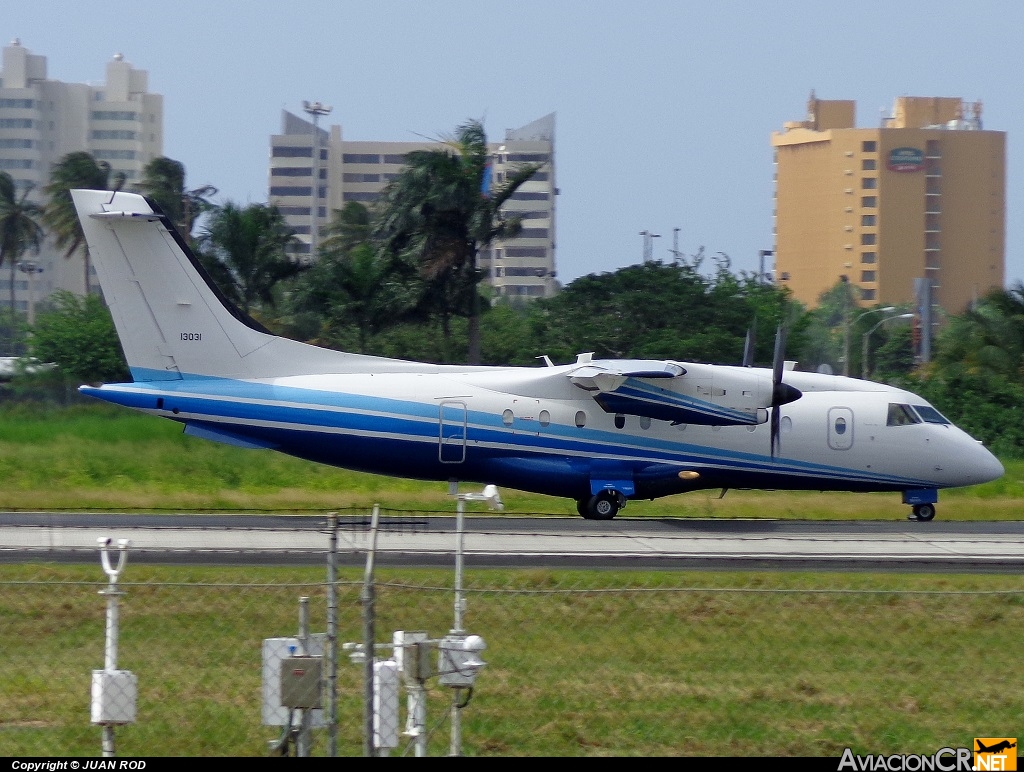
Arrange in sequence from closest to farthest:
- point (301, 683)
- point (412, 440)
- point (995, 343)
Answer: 1. point (301, 683)
2. point (412, 440)
3. point (995, 343)

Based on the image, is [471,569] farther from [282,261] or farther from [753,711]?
[282,261]

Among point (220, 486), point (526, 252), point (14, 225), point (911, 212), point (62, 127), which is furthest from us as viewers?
point (62, 127)

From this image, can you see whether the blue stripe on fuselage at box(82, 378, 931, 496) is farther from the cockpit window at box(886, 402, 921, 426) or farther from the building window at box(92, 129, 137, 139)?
the building window at box(92, 129, 137, 139)

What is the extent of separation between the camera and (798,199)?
14788 centimetres

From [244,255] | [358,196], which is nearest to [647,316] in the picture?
[244,255]

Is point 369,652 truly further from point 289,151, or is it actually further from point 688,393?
point 289,151

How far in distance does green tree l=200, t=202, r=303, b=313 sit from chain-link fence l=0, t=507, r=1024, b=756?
38.7m

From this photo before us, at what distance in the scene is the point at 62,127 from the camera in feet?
557

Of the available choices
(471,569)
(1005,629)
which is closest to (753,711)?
(1005,629)

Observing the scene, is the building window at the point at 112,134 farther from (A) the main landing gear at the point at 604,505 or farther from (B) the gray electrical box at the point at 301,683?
(B) the gray electrical box at the point at 301,683

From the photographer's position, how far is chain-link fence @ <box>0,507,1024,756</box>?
9.52 metres

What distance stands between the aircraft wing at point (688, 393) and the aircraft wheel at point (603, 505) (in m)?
1.73

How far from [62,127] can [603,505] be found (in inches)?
6371

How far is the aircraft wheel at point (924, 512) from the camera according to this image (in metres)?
26.0
